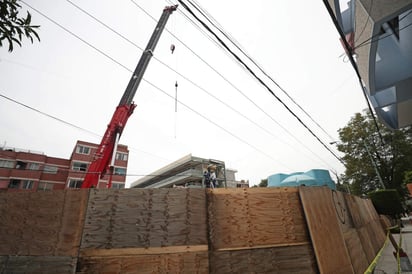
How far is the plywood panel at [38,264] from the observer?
143 inches

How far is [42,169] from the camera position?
2884cm

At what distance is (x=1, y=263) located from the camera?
373 centimetres

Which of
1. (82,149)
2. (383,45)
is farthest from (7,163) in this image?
(383,45)

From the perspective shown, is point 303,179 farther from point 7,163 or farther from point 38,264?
point 7,163

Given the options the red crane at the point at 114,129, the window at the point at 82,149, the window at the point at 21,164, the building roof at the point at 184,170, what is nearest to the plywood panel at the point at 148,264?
the red crane at the point at 114,129

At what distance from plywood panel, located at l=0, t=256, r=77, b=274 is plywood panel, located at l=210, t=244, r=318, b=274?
9.86 ft

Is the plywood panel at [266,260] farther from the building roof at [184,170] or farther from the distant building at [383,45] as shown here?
the building roof at [184,170]

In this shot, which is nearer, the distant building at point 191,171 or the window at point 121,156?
the distant building at point 191,171

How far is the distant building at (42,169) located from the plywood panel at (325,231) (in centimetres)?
2698

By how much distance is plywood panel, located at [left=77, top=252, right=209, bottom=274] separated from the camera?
11.8 feet

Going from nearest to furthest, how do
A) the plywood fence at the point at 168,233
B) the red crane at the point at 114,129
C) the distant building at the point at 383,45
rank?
the plywood fence at the point at 168,233, the distant building at the point at 383,45, the red crane at the point at 114,129

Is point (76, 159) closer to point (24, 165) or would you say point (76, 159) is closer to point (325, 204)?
point (24, 165)

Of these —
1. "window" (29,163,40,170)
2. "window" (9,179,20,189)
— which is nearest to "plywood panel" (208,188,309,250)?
"window" (9,179,20,189)

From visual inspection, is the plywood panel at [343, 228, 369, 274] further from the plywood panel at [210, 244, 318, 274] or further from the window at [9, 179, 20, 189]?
the window at [9, 179, 20, 189]
